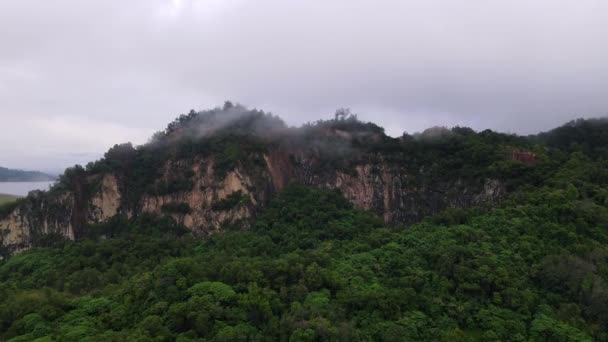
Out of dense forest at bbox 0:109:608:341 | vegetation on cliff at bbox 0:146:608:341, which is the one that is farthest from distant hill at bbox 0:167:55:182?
vegetation on cliff at bbox 0:146:608:341

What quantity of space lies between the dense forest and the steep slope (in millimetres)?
2426

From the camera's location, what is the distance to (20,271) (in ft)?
125

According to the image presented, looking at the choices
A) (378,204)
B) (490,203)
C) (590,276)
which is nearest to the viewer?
(590,276)

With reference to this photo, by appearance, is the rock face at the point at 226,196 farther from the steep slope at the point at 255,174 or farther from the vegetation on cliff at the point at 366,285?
the vegetation on cliff at the point at 366,285

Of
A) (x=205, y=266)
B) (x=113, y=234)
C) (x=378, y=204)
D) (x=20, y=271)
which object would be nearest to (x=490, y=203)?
(x=378, y=204)

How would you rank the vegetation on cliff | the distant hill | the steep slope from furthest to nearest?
the distant hill
the steep slope
the vegetation on cliff

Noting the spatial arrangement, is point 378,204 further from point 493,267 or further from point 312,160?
point 493,267

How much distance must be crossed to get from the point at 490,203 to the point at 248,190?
25.1 meters

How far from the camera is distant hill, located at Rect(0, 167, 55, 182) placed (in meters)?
132

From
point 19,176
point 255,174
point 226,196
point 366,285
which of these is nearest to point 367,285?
point 366,285

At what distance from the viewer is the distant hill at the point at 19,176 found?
131600 mm

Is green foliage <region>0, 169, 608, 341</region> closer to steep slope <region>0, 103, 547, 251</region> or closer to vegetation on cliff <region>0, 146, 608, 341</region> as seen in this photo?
vegetation on cliff <region>0, 146, 608, 341</region>

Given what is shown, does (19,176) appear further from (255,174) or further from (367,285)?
Result: (367,285)

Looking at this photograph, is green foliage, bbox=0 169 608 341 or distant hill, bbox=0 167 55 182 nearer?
green foliage, bbox=0 169 608 341
